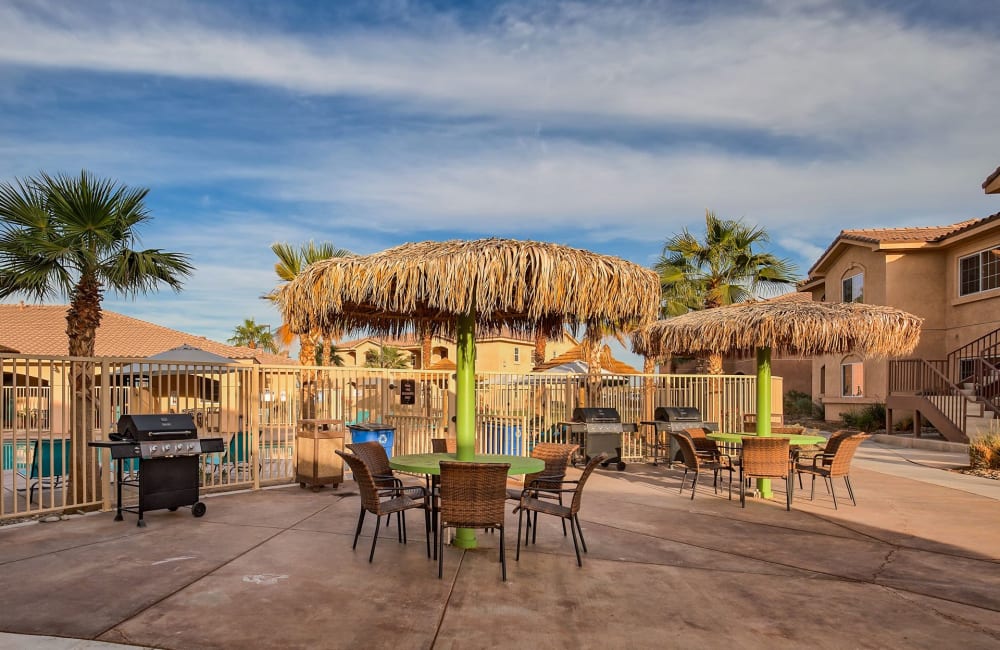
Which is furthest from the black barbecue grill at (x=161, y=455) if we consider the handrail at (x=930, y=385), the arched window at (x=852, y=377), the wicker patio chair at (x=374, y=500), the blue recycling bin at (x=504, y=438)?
the arched window at (x=852, y=377)

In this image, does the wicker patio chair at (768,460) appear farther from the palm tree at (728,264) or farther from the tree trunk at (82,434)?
the palm tree at (728,264)

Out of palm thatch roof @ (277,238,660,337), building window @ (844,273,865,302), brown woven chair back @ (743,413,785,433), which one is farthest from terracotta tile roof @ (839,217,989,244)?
palm thatch roof @ (277,238,660,337)

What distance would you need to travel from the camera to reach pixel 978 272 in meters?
20.1

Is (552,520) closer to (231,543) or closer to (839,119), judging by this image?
(231,543)

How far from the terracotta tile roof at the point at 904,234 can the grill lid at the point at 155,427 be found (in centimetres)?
2103

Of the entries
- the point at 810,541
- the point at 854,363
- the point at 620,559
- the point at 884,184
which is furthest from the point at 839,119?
the point at 620,559

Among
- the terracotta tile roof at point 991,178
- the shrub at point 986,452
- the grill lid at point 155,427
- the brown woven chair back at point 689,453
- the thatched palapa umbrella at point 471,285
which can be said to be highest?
the terracotta tile roof at point 991,178

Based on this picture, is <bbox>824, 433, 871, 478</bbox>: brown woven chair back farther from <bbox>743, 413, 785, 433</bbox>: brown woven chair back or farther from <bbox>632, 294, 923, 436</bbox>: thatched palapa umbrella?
<bbox>743, 413, 785, 433</bbox>: brown woven chair back

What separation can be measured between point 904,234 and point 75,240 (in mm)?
24219

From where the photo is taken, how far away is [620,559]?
597 centimetres

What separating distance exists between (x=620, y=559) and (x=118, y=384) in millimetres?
6404

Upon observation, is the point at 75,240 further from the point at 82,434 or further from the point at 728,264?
the point at 728,264

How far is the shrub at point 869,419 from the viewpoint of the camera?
21516mm

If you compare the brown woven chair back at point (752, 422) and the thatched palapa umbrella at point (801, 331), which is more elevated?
the thatched palapa umbrella at point (801, 331)
